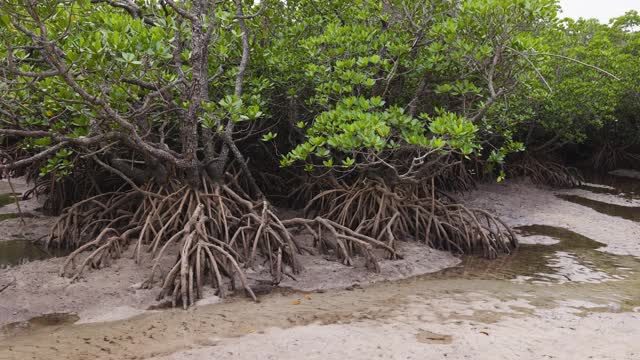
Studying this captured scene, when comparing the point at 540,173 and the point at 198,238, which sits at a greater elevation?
the point at 540,173

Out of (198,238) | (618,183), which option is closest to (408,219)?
(198,238)

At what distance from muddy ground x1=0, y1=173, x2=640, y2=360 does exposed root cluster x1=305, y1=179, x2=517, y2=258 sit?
14.9 inches

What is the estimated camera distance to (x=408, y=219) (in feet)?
24.6

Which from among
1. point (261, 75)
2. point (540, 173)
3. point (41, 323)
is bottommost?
point (41, 323)

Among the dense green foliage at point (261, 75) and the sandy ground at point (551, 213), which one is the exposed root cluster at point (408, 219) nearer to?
the dense green foliage at point (261, 75)

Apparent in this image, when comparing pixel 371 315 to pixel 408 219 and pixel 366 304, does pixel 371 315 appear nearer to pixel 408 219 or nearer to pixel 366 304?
pixel 366 304

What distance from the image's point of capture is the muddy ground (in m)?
4.11

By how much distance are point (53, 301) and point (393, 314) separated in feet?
10.3

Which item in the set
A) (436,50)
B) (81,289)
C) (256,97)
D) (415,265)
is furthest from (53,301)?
(436,50)

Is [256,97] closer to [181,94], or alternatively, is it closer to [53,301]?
[181,94]

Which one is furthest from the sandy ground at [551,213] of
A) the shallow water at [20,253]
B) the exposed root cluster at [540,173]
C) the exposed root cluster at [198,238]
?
the shallow water at [20,253]

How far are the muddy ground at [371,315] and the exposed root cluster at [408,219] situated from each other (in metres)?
0.38

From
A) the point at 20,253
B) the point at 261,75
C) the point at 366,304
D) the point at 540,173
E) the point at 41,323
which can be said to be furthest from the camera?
the point at 540,173

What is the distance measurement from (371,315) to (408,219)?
2.82 m
